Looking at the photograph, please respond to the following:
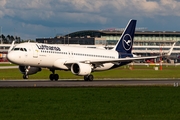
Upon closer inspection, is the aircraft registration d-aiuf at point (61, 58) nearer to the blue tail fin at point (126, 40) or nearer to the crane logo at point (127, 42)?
the blue tail fin at point (126, 40)

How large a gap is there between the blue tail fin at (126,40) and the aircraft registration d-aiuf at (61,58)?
3.89 ft

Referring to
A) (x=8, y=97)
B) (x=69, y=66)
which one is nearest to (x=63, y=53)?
(x=69, y=66)

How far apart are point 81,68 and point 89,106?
3251cm

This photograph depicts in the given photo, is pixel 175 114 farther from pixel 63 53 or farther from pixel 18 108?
pixel 63 53

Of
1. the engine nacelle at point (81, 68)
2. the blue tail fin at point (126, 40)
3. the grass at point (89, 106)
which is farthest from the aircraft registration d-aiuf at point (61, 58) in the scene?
the grass at point (89, 106)

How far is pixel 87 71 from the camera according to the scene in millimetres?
64500

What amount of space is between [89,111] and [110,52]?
4330 cm

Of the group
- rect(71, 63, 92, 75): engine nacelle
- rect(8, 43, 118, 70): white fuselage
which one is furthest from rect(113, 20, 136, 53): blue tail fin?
rect(71, 63, 92, 75): engine nacelle

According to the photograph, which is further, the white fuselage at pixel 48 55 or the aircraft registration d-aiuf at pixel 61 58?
the aircraft registration d-aiuf at pixel 61 58

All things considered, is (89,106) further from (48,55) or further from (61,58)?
(61,58)

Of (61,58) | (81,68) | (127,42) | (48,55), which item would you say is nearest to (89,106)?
(48,55)

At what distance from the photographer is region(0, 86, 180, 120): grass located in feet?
88.1

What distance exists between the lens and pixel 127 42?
247 ft

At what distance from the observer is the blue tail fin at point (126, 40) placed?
7456cm
